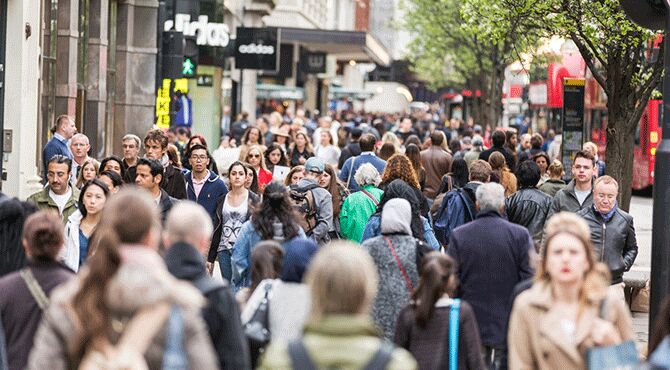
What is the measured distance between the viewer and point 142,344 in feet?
19.2

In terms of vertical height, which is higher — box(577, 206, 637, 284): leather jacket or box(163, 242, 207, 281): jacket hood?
box(163, 242, 207, 281): jacket hood

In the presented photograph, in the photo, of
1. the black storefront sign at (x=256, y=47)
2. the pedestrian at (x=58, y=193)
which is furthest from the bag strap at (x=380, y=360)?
the black storefront sign at (x=256, y=47)

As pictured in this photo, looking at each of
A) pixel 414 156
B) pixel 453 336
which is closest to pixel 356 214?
pixel 414 156

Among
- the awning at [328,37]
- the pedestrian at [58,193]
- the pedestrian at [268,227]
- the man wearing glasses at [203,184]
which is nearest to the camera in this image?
the pedestrian at [268,227]

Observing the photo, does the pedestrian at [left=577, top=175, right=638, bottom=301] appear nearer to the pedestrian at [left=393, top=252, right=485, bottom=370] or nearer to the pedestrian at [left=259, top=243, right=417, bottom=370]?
the pedestrian at [left=393, top=252, right=485, bottom=370]

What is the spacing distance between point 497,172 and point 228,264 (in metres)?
3.98

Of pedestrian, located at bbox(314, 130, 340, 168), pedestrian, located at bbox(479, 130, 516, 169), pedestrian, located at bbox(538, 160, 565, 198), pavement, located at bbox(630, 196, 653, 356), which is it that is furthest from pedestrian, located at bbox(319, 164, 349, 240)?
pedestrian, located at bbox(314, 130, 340, 168)

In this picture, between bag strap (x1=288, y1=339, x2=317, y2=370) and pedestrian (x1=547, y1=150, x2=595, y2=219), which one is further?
pedestrian (x1=547, y1=150, x2=595, y2=219)

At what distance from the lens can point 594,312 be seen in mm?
7105

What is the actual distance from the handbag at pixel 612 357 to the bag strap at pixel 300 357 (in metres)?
1.72

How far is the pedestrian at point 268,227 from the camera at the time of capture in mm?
10352

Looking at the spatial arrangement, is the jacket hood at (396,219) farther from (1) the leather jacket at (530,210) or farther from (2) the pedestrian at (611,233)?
(1) the leather jacket at (530,210)

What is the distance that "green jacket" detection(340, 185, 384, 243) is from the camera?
14414 millimetres

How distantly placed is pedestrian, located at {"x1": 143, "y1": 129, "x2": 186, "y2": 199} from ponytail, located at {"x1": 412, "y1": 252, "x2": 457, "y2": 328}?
6.26 m
